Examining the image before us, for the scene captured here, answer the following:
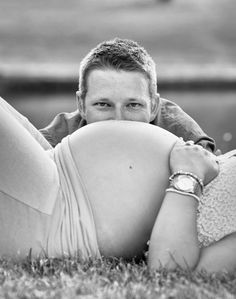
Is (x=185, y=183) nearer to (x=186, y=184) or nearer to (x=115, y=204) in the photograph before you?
(x=186, y=184)

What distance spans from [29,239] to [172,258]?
59cm

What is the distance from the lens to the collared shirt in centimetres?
408

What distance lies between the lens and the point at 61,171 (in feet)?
10.1

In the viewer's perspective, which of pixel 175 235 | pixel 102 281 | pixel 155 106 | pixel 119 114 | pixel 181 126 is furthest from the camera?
pixel 181 126

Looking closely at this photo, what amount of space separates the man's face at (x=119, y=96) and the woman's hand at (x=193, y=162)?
1.81 feet

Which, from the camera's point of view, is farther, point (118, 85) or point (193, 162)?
point (118, 85)

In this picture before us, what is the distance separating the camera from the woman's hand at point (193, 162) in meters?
3.03

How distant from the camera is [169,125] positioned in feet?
13.5

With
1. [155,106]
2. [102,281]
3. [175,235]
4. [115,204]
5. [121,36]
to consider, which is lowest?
[102,281]

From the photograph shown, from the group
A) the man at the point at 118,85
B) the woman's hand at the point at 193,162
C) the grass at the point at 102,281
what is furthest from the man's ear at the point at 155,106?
the grass at the point at 102,281

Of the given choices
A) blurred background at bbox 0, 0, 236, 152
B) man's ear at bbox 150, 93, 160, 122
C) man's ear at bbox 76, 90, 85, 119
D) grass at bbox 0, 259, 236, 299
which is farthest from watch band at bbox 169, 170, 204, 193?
blurred background at bbox 0, 0, 236, 152

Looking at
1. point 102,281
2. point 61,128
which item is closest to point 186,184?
point 102,281

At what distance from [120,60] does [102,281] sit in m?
1.36

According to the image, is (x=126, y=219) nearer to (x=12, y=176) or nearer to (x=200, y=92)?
(x=12, y=176)
